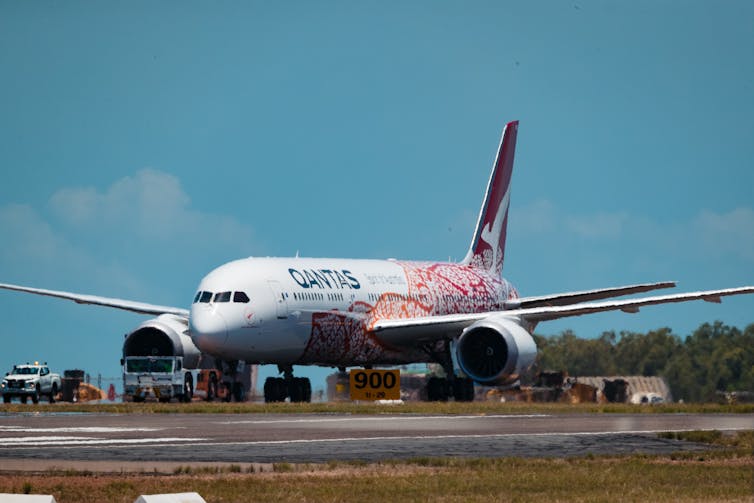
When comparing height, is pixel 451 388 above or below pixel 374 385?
above

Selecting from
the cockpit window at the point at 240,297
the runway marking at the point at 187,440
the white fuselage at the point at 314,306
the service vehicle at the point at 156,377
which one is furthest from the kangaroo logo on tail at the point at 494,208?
the runway marking at the point at 187,440

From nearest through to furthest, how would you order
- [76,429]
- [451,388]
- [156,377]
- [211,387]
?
[76,429] → [156,377] → [451,388] → [211,387]

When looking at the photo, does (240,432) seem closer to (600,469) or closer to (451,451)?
(451,451)

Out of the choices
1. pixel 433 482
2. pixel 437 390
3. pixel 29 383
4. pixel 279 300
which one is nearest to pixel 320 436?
pixel 433 482

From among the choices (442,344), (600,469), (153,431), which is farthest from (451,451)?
(442,344)

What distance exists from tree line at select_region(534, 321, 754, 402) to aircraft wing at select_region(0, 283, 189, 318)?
19.3 metres

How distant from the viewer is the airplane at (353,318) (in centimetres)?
4478

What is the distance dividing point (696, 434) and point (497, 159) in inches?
1513

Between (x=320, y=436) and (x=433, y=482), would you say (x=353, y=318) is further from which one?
(x=433, y=482)

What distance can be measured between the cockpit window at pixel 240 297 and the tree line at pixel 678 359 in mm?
17599

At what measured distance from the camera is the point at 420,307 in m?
53.8

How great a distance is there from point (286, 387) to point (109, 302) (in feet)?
28.2

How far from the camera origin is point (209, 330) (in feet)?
143

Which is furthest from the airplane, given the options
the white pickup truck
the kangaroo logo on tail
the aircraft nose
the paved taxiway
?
the paved taxiway
